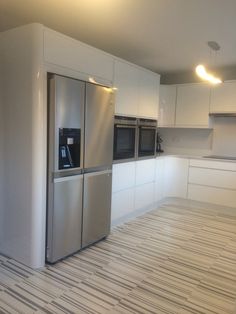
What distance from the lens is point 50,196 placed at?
2605 mm

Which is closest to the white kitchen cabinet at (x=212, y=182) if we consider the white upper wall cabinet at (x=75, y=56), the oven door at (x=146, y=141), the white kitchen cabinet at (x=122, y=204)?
the oven door at (x=146, y=141)

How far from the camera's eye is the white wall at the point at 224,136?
16.3 feet

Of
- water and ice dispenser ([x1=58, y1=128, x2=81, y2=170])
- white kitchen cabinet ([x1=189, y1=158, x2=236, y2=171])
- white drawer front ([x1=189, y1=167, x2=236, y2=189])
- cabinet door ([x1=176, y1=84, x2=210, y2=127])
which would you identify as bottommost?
white drawer front ([x1=189, y1=167, x2=236, y2=189])

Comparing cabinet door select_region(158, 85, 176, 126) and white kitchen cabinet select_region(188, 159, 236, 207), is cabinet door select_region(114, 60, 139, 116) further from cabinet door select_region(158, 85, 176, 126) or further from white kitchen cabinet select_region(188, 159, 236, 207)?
white kitchen cabinet select_region(188, 159, 236, 207)

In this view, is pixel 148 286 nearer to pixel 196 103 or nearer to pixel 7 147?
pixel 7 147

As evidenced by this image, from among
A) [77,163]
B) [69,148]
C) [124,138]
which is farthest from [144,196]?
[69,148]

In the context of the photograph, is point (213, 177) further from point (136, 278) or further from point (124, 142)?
point (136, 278)

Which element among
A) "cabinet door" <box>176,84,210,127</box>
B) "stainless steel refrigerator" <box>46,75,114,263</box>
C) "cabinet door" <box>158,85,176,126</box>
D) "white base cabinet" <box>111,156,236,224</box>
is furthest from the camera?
"cabinet door" <box>158,85,176,126</box>

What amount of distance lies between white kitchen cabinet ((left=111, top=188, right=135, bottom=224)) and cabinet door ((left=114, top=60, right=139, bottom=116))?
107 centimetres

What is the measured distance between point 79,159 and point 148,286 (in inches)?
52.4

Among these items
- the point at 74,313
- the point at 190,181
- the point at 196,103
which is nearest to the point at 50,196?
the point at 74,313

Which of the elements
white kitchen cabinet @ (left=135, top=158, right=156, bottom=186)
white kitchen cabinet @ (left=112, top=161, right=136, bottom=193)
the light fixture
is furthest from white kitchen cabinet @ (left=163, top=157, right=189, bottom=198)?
the light fixture

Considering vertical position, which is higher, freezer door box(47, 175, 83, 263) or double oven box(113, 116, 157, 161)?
double oven box(113, 116, 157, 161)

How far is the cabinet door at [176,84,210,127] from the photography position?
16.2 ft
